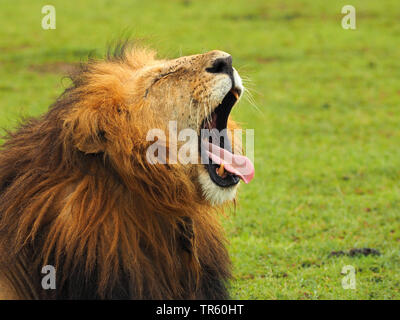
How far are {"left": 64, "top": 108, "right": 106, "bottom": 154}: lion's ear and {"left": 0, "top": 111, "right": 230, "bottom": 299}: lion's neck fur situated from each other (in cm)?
5

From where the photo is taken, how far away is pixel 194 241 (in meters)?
3.23

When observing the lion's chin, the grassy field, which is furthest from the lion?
the grassy field

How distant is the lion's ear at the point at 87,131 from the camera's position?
9.95ft

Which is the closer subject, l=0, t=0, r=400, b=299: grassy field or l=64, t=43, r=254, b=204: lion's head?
l=64, t=43, r=254, b=204: lion's head

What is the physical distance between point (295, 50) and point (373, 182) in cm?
568

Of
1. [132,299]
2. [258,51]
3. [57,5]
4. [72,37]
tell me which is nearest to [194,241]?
[132,299]

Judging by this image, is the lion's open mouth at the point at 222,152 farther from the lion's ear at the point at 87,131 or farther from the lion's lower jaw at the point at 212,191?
the lion's ear at the point at 87,131

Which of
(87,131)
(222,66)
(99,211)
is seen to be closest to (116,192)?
(99,211)

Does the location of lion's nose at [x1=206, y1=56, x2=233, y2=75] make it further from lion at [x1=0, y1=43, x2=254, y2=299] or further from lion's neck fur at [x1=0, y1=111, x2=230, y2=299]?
lion's neck fur at [x1=0, y1=111, x2=230, y2=299]

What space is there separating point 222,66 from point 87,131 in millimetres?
674

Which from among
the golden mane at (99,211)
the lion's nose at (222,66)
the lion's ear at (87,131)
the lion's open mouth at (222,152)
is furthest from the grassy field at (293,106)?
the lion's ear at (87,131)

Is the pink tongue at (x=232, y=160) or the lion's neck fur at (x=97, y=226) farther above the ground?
the pink tongue at (x=232, y=160)

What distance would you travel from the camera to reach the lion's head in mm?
3043
